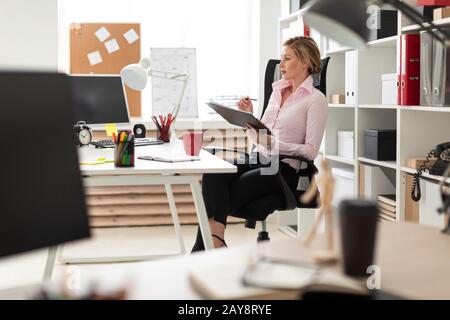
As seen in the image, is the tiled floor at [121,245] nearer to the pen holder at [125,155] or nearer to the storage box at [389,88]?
the pen holder at [125,155]

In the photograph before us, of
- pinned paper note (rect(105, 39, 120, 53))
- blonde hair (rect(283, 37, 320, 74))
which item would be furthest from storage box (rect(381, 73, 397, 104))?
pinned paper note (rect(105, 39, 120, 53))

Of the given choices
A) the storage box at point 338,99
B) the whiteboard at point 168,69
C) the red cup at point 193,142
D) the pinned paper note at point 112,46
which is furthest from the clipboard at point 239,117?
the pinned paper note at point 112,46

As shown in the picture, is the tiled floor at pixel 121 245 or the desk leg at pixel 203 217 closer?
the desk leg at pixel 203 217

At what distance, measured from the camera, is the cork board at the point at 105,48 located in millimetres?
5344

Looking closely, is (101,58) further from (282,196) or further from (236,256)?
(236,256)

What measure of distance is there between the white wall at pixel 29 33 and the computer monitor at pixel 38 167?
4091mm

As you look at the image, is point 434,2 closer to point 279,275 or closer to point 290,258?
point 290,258

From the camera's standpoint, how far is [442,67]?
10.1ft

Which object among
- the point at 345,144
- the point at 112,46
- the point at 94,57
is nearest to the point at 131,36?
the point at 112,46

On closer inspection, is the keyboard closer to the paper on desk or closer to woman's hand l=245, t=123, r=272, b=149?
woman's hand l=245, t=123, r=272, b=149

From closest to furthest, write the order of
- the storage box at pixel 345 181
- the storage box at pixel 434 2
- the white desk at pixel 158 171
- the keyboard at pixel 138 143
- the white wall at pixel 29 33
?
the white desk at pixel 158 171 → the storage box at pixel 434 2 → the keyboard at pixel 138 143 → the storage box at pixel 345 181 → the white wall at pixel 29 33

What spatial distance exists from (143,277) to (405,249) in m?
0.55

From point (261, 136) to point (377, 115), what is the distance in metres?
1.00

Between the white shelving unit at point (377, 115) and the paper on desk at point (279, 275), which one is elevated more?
the white shelving unit at point (377, 115)
